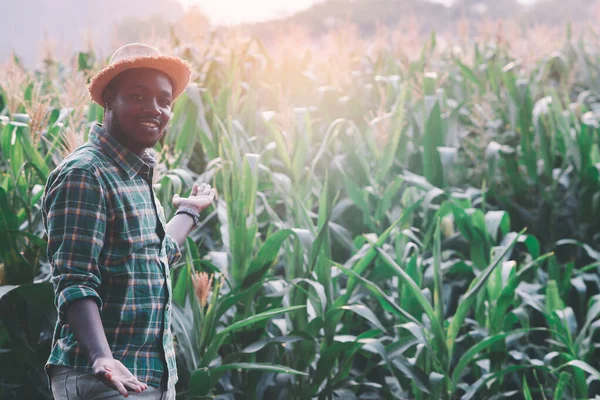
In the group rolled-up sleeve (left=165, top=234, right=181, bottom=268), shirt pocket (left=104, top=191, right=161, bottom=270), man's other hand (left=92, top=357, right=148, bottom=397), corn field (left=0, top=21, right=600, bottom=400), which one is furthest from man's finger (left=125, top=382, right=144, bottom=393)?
corn field (left=0, top=21, right=600, bottom=400)

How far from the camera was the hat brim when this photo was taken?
1.20 meters

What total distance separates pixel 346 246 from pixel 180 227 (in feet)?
4.66

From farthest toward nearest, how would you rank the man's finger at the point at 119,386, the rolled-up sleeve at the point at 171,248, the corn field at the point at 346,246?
the corn field at the point at 346,246
the rolled-up sleeve at the point at 171,248
the man's finger at the point at 119,386

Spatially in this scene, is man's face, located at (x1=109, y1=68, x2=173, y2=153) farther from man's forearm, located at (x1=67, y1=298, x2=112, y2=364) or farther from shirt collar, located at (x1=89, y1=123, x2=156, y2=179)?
man's forearm, located at (x1=67, y1=298, x2=112, y2=364)

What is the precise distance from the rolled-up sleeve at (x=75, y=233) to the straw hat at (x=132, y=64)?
0.17m

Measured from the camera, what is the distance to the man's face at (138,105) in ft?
3.99

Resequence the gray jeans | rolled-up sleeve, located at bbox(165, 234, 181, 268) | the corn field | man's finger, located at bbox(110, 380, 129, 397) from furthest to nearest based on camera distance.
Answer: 1. the corn field
2. rolled-up sleeve, located at bbox(165, 234, 181, 268)
3. the gray jeans
4. man's finger, located at bbox(110, 380, 129, 397)

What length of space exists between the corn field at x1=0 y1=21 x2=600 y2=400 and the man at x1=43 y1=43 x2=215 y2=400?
0.60m

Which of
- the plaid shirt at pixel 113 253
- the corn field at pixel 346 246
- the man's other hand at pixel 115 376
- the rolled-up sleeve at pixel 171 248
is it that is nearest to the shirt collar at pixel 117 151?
the plaid shirt at pixel 113 253

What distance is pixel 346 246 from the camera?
2.80 metres

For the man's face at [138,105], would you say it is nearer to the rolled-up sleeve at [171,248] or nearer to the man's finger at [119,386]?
the rolled-up sleeve at [171,248]

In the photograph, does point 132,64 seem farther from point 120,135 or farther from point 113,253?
point 113,253

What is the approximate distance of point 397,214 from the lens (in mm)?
3033

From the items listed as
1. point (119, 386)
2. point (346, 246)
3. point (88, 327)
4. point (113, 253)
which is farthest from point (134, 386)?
point (346, 246)
